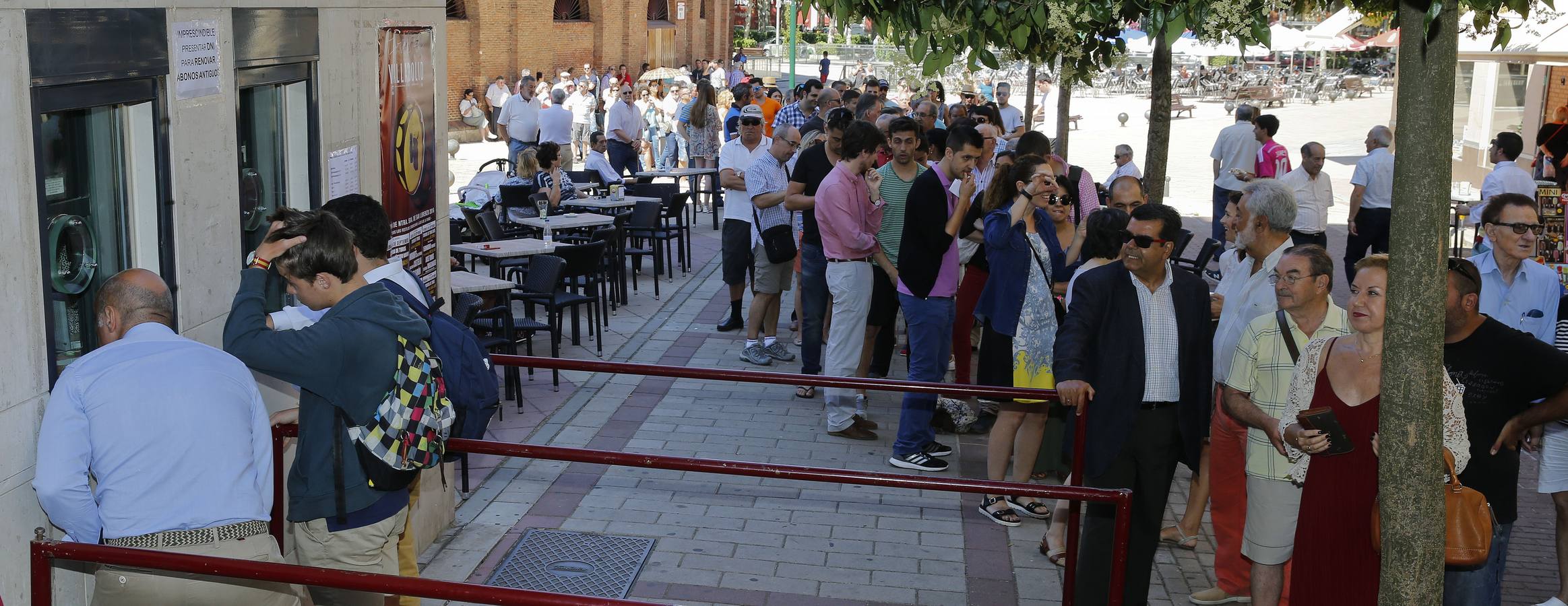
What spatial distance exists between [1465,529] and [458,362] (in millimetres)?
3158

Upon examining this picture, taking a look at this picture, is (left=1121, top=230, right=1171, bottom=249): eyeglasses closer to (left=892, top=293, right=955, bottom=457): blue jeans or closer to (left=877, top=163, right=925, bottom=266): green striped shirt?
(left=892, top=293, right=955, bottom=457): blue jeans

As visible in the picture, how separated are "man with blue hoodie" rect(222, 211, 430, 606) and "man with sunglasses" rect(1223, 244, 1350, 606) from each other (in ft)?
9.86

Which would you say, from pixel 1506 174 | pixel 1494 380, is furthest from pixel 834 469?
pixel 1506 174

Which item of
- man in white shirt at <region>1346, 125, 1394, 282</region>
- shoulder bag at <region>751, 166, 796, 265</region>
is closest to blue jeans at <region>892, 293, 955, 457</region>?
shoulder bag at <region>751, 166, 796, 265</region>

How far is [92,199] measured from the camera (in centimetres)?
399

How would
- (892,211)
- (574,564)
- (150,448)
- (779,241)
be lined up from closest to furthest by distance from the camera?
(150,448), (574,564), (892,211), (779,241)

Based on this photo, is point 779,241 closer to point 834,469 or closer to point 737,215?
point 737,215

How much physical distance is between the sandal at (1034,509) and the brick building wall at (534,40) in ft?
76.6

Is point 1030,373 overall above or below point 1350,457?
below

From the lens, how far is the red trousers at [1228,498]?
5586 mm

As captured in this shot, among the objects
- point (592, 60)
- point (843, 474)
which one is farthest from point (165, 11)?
point (592, 60)

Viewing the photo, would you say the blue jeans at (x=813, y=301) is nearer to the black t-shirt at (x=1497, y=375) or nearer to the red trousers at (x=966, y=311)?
the red trousers at (x=966, y=311)

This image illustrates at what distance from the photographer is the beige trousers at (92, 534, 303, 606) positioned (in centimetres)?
361

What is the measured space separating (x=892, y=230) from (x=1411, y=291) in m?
5.26
